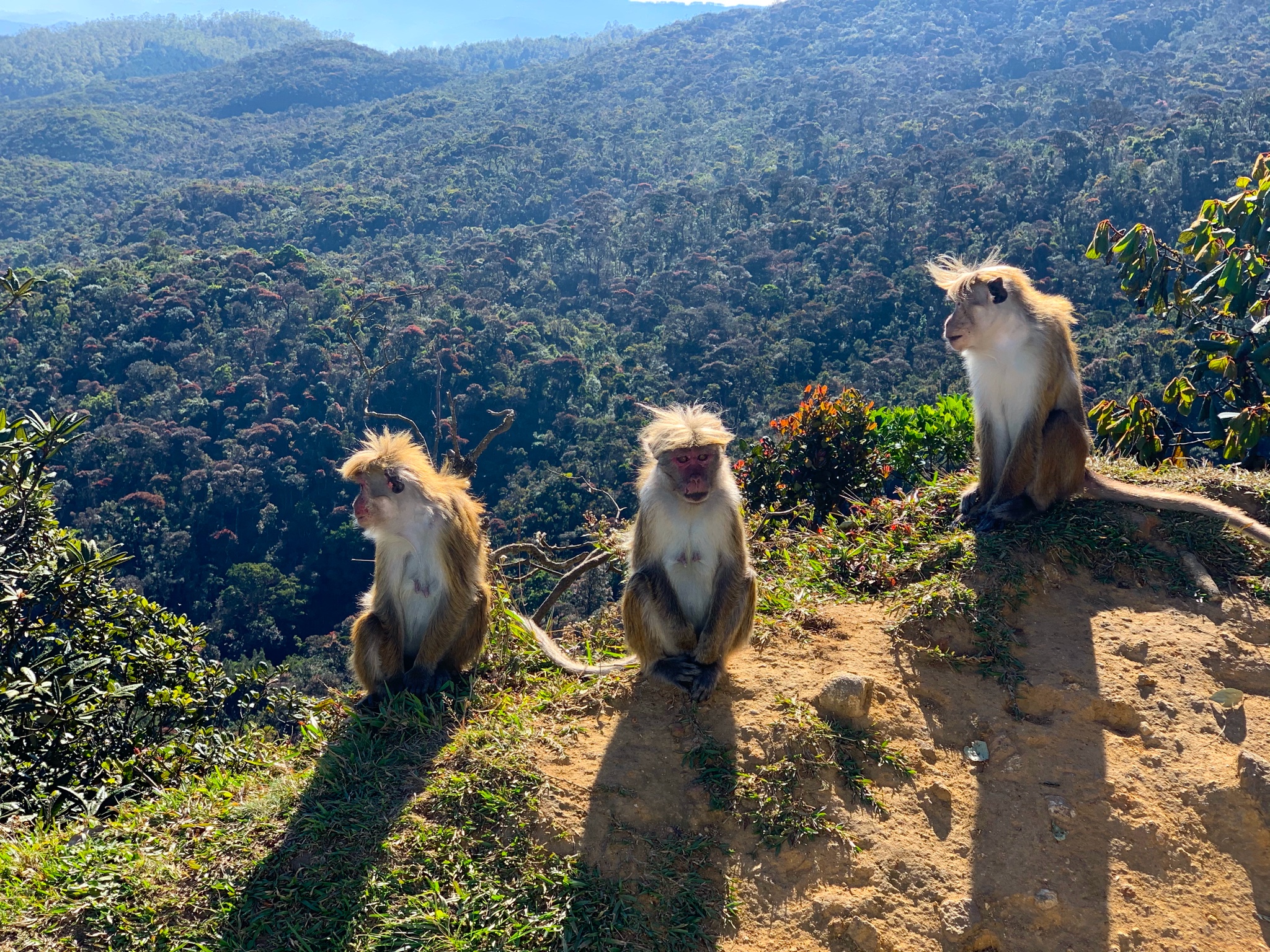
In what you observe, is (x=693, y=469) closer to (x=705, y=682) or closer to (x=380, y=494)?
(x=705, y=682)

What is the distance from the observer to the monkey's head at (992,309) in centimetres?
582

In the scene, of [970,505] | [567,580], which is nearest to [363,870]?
[567,580]

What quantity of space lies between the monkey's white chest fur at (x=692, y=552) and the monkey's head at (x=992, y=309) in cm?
233

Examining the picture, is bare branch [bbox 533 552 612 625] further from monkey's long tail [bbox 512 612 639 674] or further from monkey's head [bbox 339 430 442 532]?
monkey's head [bbox 339 430 442 532]

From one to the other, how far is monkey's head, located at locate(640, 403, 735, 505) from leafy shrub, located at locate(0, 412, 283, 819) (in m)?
3.05

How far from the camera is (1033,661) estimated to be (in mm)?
4852

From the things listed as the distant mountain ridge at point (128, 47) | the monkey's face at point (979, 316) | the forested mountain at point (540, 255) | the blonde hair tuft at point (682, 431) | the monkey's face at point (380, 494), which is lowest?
the forested mountain at point (540, 255)

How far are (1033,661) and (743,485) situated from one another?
154 inches

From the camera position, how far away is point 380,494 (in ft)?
16.5

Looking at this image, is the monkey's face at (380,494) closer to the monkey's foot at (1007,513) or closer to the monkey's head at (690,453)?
the monkey's head at (690,453)

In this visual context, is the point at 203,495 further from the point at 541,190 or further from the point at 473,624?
the point at 541,190

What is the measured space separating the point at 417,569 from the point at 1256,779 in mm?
4227

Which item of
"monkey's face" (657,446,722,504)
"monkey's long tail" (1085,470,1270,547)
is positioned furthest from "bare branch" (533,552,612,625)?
"monkey's long tail" (1085,470,1270,547)

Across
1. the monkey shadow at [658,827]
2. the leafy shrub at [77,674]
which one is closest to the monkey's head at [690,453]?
the monkey shadow at [658,827]
